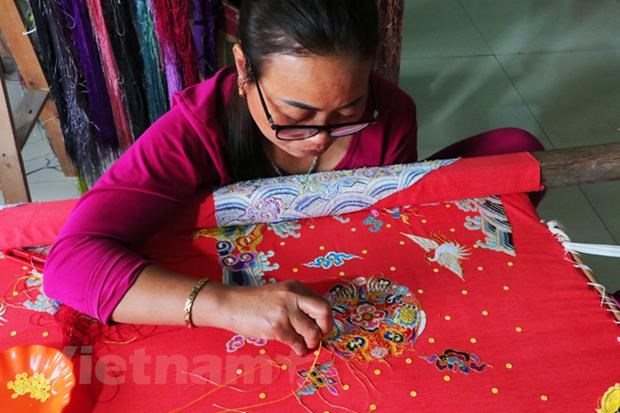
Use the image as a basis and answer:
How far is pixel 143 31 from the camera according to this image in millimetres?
1271

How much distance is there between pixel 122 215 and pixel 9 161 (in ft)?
2.29

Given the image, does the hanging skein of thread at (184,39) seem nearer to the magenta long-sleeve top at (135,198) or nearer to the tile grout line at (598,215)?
the magenta long-sleeve top at (135,198)

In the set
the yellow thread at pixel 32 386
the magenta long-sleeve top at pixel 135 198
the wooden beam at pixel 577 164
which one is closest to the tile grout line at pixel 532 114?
the wooden beam at pixel 577 164

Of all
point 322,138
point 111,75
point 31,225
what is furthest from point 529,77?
point 31,225

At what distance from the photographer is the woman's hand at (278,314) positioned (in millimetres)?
744

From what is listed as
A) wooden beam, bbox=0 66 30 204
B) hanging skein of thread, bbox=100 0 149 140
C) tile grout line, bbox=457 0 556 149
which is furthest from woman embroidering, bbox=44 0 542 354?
tile grout line, bbox=457 0 556 149

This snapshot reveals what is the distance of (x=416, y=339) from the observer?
2.62ft

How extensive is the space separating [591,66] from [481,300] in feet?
5.98

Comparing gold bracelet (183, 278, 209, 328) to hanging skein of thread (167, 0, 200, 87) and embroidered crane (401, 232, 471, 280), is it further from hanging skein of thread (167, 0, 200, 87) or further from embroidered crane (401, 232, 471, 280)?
hanging skein of thread (167, 0, 200, 87)

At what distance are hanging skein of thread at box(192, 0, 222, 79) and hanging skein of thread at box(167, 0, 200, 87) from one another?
1 cm

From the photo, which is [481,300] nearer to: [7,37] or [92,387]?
[92,387]

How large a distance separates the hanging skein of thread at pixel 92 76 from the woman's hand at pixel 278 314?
2.50ft

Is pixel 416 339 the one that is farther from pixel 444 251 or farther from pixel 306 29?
pixel 306 29

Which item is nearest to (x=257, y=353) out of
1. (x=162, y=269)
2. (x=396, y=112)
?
(x=162, y=269)
